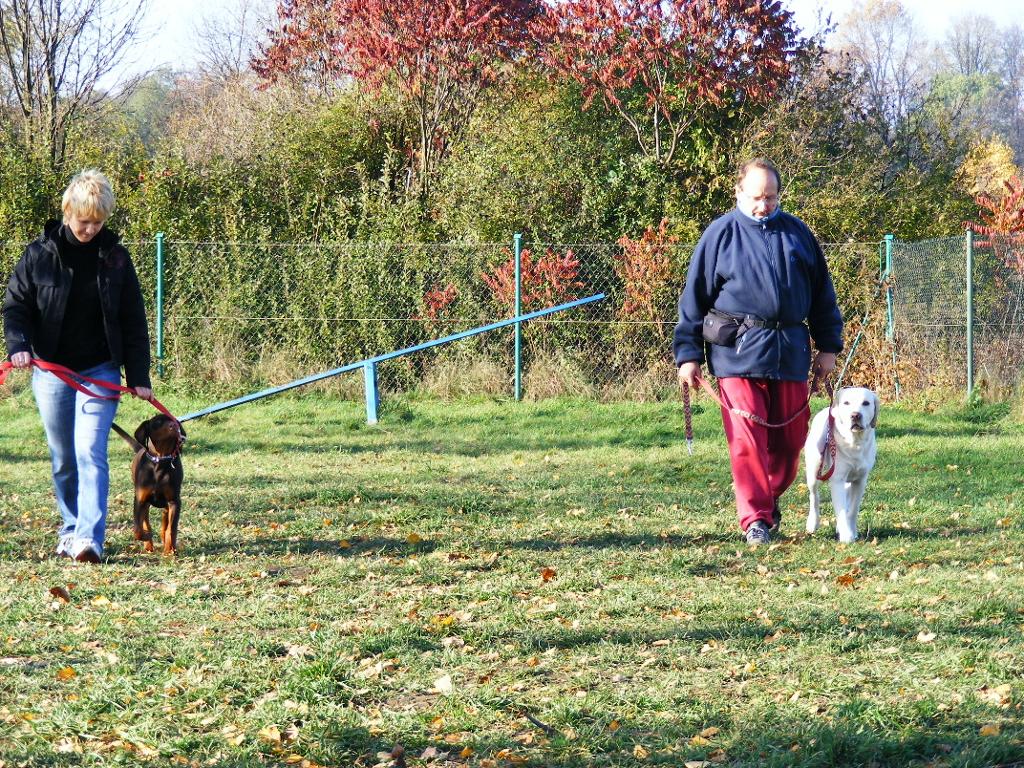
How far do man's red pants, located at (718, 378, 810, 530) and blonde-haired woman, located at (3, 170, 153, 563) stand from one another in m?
2.97

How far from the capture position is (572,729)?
3.55m

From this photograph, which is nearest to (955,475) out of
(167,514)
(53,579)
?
(167,514)

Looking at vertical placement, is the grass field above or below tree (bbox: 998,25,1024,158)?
below

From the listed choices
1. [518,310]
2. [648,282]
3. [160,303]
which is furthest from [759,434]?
[160,303]

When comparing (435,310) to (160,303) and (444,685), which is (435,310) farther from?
(444,685)

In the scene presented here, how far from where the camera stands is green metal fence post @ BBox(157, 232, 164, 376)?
14.7 metres

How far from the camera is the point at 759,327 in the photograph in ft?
20.7

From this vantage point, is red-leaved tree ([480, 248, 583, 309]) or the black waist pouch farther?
red-leaved tree ([480, 248, 583, 309])

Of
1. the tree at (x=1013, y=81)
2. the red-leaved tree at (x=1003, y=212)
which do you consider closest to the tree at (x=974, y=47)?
the tree at (x=1013, y=81)

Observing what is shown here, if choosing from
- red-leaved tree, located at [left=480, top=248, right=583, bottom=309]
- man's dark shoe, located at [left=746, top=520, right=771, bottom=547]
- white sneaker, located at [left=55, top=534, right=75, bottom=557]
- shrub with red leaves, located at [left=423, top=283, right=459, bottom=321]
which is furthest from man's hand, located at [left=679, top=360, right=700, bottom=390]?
shrub with red leaves, located at [left=423, top=283, right=459, bottom=321]

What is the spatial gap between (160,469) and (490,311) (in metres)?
8.66

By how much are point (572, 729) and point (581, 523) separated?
3718 millimetres

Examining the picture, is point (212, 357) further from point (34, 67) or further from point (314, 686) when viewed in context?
point (314, 686)

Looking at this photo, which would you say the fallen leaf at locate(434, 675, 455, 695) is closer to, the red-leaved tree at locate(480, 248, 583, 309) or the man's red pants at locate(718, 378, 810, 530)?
the man's red pants at locate(718, 378, 810, 530)
